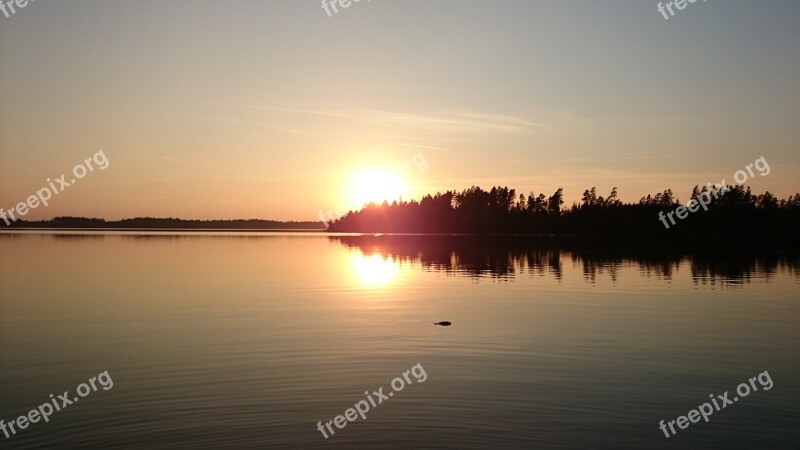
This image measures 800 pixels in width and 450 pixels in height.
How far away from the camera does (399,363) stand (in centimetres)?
2548

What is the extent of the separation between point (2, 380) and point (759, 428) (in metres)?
23.9

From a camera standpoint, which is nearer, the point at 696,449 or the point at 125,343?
the point at 696,449

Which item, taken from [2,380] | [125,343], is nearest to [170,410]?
[2,380]

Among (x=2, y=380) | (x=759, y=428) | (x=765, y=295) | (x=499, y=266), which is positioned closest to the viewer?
(x=759, y=428)

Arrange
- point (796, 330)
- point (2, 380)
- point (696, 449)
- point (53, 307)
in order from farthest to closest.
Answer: point (53, 307) < point (796, 330) < point (2, 380) < point (696, 449)

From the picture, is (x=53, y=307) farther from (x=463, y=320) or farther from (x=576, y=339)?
(x=576, y=339)

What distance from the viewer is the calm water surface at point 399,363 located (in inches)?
682

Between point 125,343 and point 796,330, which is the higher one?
point 125,343

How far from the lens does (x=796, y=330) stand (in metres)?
34.1

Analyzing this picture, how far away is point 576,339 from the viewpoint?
30828mm

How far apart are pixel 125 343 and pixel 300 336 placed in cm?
770

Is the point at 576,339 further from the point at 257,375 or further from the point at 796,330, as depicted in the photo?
the point at 257,375

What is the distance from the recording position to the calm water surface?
1731 cm

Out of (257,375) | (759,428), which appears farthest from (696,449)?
(257,375)
